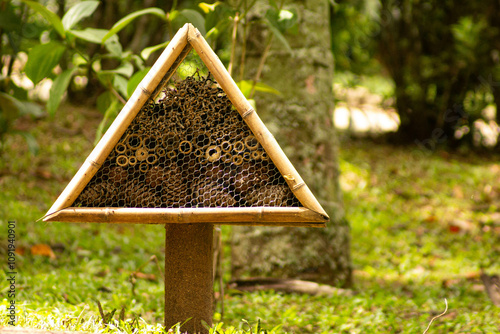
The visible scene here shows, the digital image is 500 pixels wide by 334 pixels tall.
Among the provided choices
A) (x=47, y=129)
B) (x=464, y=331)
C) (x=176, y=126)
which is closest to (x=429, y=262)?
(x=464, y=331)

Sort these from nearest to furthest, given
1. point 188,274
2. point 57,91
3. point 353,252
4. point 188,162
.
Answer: point 188,162 < point 188,274 < point 57,91 < point 353,252

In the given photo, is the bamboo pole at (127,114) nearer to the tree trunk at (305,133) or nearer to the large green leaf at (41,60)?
the large green leaf at (41,60)

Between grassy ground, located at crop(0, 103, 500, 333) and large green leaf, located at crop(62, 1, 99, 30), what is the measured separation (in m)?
1.23

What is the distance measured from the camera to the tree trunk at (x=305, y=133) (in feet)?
10.4

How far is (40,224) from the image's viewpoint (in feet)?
11.9

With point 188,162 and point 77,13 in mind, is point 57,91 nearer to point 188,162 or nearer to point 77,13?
point 77,13

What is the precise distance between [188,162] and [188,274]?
415 millimetres

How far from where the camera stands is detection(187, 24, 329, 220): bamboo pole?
1.57 m

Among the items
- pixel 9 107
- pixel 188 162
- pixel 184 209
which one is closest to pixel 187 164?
pixel 188 162

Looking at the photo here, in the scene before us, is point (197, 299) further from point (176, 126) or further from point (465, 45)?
point (465, 45)

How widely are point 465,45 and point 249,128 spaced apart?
5140 millimetres

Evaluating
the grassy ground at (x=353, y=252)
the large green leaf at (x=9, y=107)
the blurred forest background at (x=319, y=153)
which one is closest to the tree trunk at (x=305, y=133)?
the blurred forest background at (x=319, y=153)

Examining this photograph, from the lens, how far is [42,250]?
10.5 feet

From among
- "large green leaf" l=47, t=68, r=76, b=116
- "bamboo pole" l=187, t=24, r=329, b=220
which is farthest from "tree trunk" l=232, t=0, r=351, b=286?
"bamboo pole" l=187, t=24, r=329, b=220
